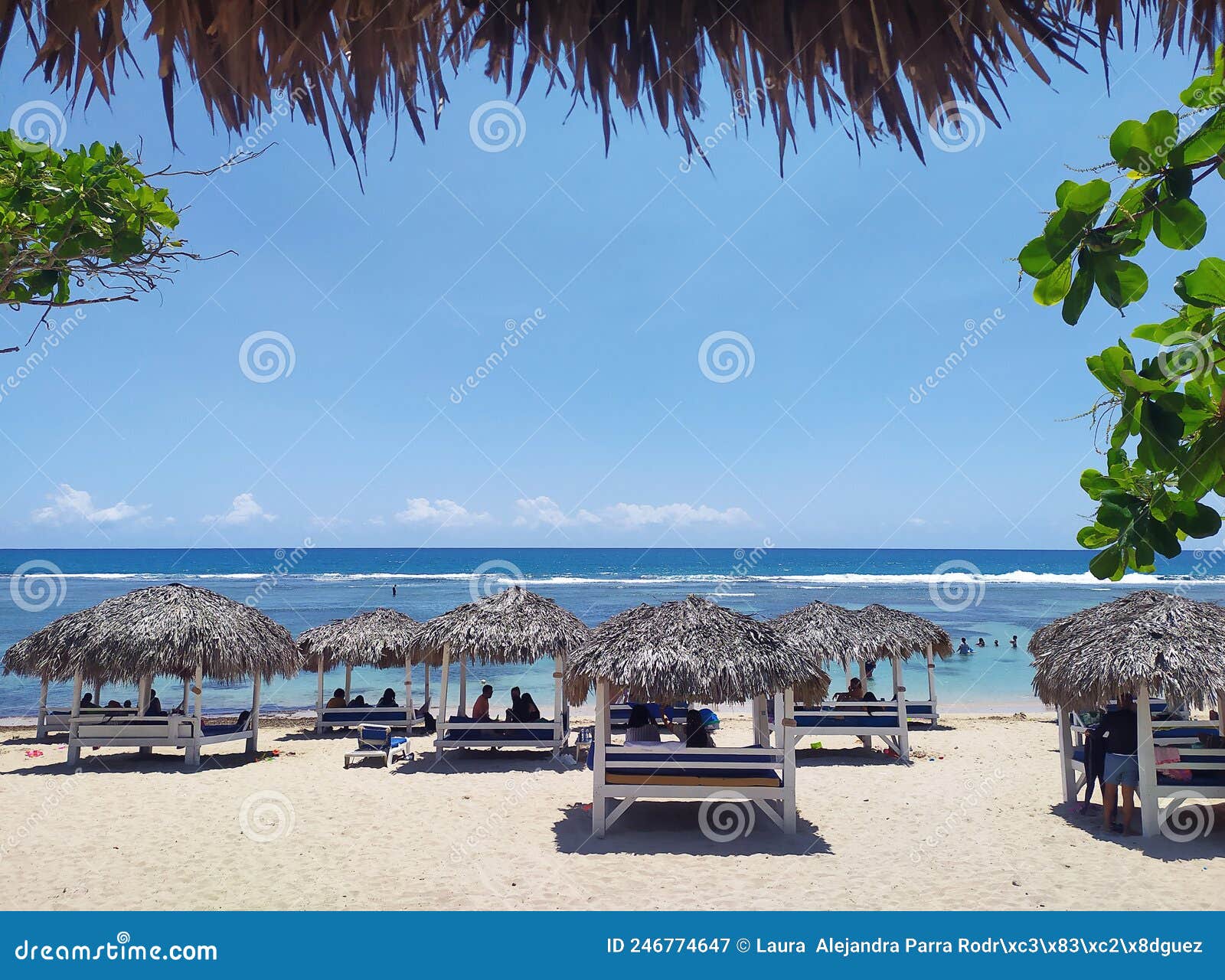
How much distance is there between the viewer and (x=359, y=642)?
15.7 meters

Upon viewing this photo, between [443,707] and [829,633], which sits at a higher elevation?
[829,633]

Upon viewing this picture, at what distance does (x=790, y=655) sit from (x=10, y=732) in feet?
53.8

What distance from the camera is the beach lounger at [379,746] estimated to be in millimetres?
12031

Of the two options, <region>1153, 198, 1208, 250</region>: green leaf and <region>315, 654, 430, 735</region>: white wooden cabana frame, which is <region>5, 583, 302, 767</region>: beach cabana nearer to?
<region>315, 654, 430, 735</region>: white wooden cabana frame

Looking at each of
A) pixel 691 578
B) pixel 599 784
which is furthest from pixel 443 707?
pixel 691 578


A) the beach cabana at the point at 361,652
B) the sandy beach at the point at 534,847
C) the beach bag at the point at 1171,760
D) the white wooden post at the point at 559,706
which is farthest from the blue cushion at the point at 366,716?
the beach bag at the point at 1171,760

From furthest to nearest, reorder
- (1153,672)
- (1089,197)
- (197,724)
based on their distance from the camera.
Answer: (197,724), (1153,672), (1089,197)

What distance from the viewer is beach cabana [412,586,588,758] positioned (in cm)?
1235

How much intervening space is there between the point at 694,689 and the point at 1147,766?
429 centimetres

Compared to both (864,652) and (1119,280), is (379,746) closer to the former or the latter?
(864,652)

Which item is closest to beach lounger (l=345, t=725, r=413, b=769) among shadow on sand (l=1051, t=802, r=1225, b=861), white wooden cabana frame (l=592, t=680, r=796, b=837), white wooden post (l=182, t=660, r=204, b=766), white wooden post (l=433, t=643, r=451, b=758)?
white wooden post (l=433, t=643, r=451, b=758)

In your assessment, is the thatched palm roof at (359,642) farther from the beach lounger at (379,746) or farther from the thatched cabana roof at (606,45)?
the thatched cabana roof at (606,45)

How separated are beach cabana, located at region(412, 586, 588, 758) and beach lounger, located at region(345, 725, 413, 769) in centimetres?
54

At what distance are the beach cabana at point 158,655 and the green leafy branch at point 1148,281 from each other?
1278cm
